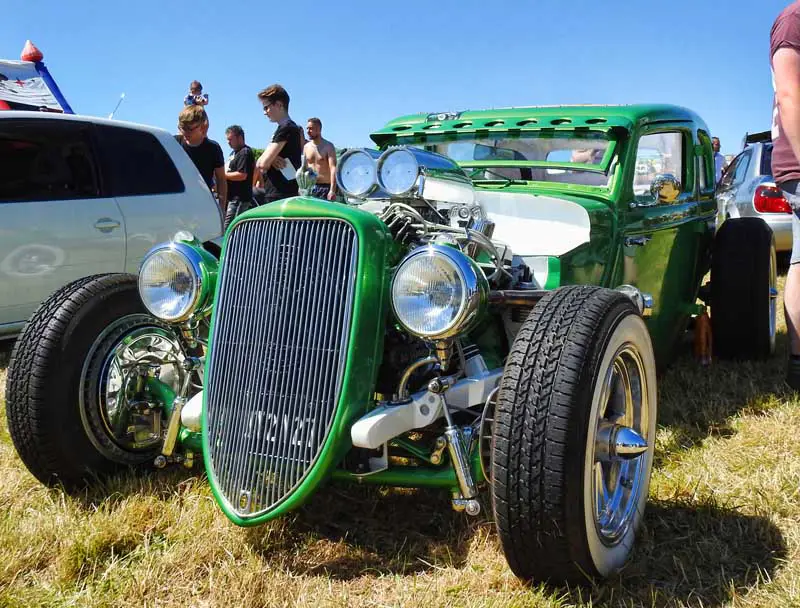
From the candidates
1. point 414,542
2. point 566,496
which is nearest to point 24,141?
point 414,542

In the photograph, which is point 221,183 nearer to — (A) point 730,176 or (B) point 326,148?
(B) point 326,148

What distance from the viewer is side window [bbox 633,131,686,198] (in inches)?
142

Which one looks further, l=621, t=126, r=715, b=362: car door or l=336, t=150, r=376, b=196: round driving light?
l=621, t=126, r=715, b=362: car door

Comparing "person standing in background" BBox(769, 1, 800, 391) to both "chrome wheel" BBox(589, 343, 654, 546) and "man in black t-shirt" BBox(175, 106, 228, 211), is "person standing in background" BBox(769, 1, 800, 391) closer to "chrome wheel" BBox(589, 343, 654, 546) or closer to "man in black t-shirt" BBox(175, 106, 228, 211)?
"chrome wheel" BBox(589, 343, 654, 546)

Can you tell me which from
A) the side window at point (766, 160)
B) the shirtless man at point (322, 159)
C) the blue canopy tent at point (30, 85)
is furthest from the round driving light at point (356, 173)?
the side window at point (766, 160)

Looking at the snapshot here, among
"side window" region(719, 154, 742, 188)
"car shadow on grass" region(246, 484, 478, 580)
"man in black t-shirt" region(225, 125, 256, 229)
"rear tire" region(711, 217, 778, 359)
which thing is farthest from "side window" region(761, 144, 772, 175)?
"car shadow on grass" region(246, 484, 478, 580)

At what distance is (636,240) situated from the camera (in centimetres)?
344

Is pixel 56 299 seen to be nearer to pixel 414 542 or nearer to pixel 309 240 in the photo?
pixel 309 240

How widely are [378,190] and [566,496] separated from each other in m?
1.43

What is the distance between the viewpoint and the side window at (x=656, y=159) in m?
3.61

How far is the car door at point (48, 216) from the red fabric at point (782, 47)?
12.5 feet

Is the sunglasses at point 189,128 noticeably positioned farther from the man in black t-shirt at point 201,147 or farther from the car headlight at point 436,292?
the car headlight at point 436,292

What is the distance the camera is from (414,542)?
2469 millimetres

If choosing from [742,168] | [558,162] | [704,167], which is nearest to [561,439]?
[558,162]
